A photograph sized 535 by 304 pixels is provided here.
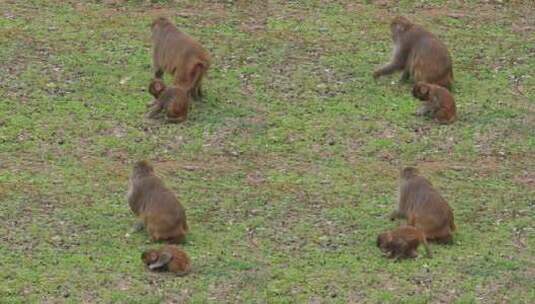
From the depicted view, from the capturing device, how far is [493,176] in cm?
1483

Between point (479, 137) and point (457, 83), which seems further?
point (457, 83)

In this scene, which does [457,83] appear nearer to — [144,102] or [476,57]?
[476,57]

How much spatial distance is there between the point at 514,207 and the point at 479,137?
5.10 feet

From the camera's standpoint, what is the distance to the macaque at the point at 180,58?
15.7 m

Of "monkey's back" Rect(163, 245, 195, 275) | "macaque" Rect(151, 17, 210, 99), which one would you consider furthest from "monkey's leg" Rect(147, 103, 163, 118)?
"monkey's back" Rect(163, 245, 195, 275)

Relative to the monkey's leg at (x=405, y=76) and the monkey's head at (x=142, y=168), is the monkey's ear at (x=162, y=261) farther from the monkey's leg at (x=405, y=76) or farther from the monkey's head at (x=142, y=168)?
the monkey's leg at (x=405, y=76)

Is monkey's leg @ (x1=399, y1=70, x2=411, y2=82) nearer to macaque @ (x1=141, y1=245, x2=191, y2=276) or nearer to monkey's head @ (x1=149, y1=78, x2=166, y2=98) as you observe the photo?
monkey's head @ (x1=149, y1=78, x2=166, y2=98)

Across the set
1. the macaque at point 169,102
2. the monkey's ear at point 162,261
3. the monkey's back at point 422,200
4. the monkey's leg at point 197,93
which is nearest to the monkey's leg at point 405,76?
the monkey's leg at point 197,93

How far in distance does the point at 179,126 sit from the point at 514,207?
3227mm

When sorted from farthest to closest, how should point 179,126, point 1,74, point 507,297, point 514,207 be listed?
point 1,74 < point 179,126 < point 514,207 < point 507,297

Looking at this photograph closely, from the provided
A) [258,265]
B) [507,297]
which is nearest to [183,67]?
[258,265]

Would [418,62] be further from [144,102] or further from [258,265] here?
[258,265]

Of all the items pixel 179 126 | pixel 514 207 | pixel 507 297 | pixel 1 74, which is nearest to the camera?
pixel 507 297

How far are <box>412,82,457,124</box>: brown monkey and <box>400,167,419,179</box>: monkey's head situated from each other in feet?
5.78
